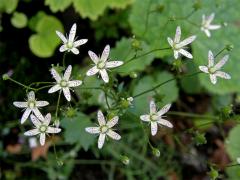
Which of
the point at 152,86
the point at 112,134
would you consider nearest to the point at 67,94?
the point at 112,134

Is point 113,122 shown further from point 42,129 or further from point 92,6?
point 92,6

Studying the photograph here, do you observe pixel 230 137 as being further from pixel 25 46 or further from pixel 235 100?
pixel 25 46

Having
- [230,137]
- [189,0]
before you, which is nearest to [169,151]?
[230,137]

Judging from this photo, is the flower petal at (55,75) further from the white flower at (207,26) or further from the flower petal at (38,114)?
the white flower at (207,26)

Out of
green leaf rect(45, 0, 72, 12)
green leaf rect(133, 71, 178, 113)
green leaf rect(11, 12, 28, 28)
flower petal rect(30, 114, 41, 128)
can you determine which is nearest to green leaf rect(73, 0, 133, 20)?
green leaf rect(45, 0, 72, 12)

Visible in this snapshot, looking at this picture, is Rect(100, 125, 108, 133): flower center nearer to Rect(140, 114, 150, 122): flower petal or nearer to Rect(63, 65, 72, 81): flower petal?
Rect(140, 114, 150, 122): flower petal

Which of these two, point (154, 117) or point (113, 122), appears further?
point (154, 117)

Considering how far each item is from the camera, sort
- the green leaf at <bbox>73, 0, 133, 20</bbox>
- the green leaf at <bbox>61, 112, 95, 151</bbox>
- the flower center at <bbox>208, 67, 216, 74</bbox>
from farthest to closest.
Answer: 1. the green leaf at <bbox>73, 0, 133, 20</bbox>
2. the green leaf at <bbox>61, 112, 95, 151</bbox>
3. the flower center at <bbox>208, 67, 216, 74</bbox>
